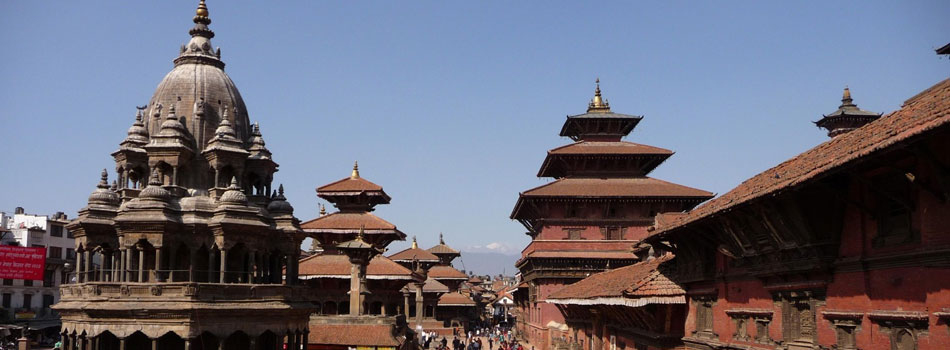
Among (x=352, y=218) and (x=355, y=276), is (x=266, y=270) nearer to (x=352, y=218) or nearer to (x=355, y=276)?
(x=355, y=276)

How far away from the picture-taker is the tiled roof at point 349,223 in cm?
5300

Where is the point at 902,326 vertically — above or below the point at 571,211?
below

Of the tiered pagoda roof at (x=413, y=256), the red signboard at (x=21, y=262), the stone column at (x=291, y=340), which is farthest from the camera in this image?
the tiered pagoda roof at (x=413, y=256)

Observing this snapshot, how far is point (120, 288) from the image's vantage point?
28625mm

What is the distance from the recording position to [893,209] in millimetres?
11680

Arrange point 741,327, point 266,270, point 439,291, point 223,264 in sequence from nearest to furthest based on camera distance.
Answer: point 741,327 → point 223,264 → point 266,270 → point 439,291

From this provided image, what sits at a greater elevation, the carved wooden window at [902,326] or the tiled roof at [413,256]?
the tiled roof at [413,256]

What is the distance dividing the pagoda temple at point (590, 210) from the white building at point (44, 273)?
136 ft

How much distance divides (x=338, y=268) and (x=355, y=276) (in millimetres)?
12327

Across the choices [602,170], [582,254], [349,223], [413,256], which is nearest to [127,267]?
[349,223]

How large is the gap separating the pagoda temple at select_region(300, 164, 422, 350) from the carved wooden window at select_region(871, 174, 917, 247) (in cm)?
2651

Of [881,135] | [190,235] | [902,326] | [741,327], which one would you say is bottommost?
[741,327]

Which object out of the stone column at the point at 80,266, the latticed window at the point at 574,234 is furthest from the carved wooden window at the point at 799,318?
the latticed window at the point at 574,234

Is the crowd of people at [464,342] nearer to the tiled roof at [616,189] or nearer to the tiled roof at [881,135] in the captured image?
the tiled roof at [616,189]
